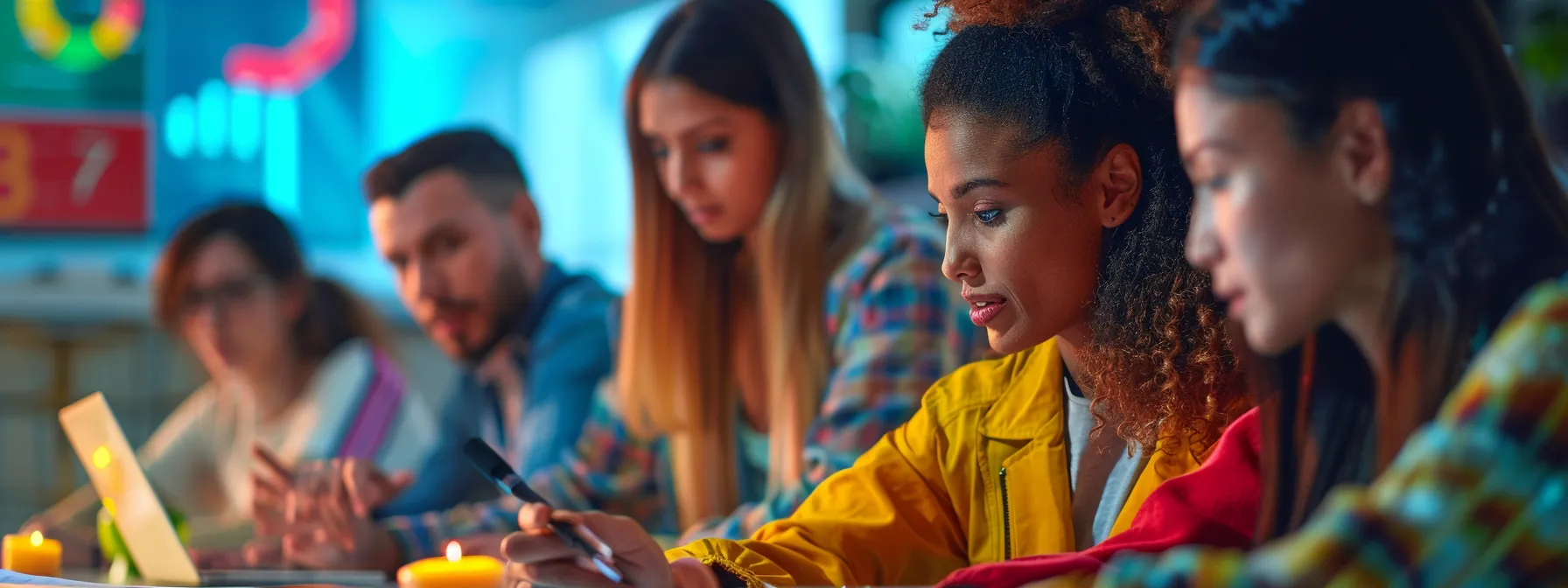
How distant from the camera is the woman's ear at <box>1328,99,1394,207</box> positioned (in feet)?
1.96

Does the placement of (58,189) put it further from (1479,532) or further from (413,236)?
(1479,532)

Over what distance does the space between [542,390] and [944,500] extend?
3.18ft

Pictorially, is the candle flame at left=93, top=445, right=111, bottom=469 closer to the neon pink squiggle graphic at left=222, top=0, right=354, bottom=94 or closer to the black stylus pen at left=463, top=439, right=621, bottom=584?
the black stylus pen at left=463, top=439, right=621, bottom=584

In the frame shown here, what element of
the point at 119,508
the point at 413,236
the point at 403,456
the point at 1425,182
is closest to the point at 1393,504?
the point at 1425,182

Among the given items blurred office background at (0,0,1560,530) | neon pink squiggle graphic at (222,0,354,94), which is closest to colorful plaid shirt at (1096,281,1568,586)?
blurred office background at (0,0,1560,530)

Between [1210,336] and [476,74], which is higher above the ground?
[476,74]

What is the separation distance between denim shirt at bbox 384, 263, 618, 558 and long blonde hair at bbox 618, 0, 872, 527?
0.46ft

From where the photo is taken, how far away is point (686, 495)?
1.66m

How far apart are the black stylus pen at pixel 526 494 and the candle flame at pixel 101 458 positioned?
0.44 metres

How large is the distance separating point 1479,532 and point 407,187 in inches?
59.1

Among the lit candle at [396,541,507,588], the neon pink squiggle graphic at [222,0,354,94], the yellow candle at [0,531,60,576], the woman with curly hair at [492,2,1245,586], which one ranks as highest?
the neon pink squiggle graphic at [222,0,354,94]

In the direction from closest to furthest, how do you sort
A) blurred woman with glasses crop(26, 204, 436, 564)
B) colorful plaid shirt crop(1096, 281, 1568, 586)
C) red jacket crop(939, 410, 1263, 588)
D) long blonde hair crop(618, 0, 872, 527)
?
colorful plaid shirt crop(1096, 281, 1568, 586)
red jacket crop(939, 410, 1263, 588)
long blonde hair crop(618, 0, 872, 527)
blurred woman with glasses crop(26, 204, 436, 564)

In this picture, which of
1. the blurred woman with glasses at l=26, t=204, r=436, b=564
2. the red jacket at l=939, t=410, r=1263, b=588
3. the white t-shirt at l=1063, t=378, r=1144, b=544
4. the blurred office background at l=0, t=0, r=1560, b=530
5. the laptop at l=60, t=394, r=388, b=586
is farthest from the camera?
the blurred office background at l=0, t=0, r=1560, b=530

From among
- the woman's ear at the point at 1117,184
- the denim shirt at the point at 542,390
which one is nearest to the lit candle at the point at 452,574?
the woman's ear at the point at 1117,184
